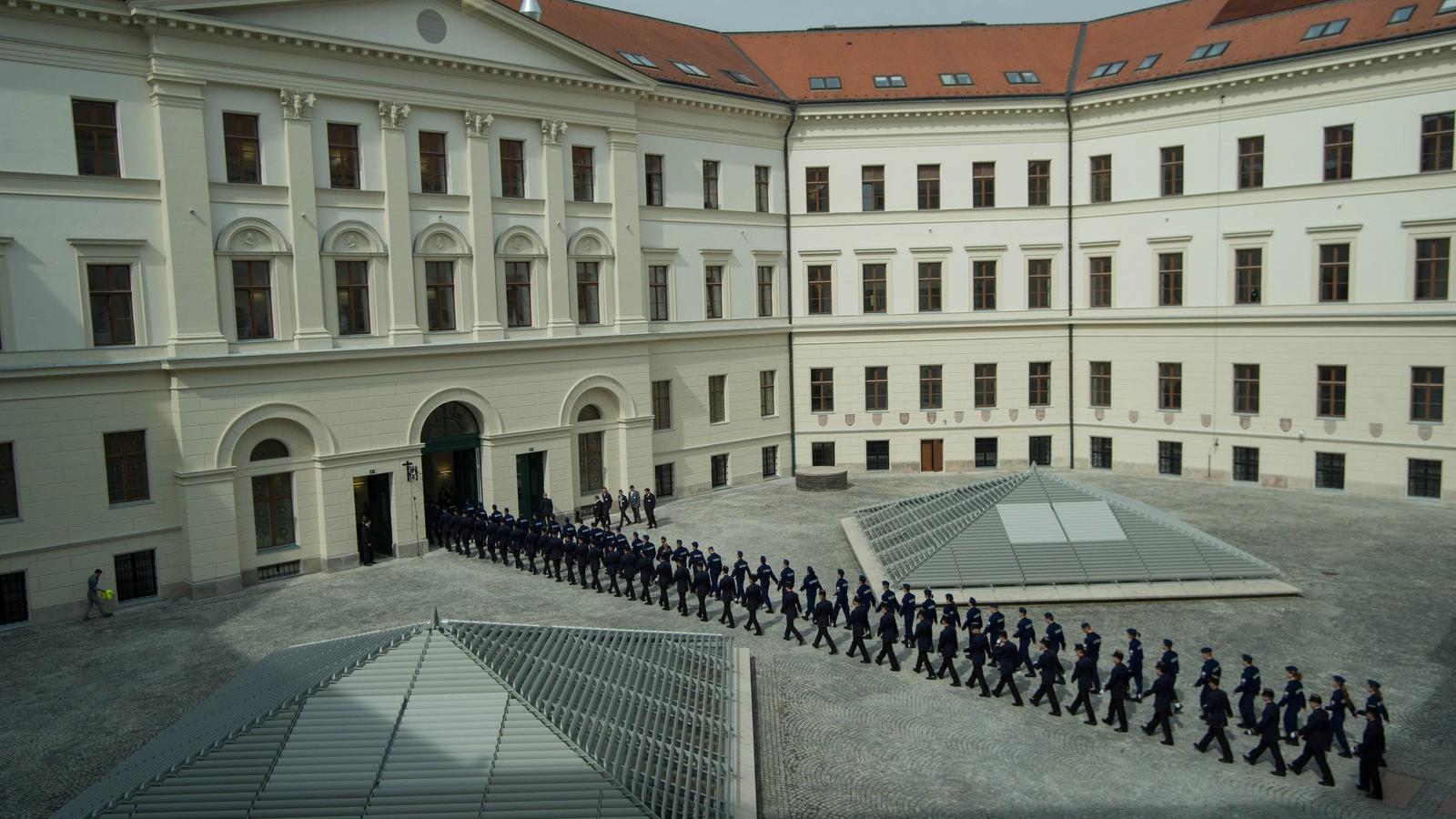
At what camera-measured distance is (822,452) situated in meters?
37.4

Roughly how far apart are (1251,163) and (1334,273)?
A: 4.23 m

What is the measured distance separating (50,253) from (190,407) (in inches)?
163

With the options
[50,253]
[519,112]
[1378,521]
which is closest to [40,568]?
[50,253]

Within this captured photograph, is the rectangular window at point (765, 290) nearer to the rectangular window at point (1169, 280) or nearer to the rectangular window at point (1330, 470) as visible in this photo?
the rectangular window at point (1169, 280)

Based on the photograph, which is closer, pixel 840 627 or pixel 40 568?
pixel 840 627

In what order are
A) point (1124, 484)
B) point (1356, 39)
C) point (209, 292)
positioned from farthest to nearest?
point (1124, 484)
point (1356, 39)
point (209, 292)

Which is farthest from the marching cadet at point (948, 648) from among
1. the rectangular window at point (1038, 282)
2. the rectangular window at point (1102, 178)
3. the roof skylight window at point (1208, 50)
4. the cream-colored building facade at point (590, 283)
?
the roof skylight window at point (1208, 50)

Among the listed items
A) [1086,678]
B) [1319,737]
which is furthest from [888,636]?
[1319,737]

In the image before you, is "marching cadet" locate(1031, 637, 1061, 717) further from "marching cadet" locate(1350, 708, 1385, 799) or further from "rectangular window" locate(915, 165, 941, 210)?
"rectangular window" locate(915, 165, 941, 210)

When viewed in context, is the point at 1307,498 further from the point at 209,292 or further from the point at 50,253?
the point at 50,253

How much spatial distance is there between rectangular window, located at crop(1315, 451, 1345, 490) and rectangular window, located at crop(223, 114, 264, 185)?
101 ft

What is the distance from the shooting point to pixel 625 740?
1099 centimetres

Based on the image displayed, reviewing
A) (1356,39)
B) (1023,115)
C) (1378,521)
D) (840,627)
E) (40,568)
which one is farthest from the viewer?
(1023,115)

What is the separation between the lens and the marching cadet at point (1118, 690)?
48.7 feet
